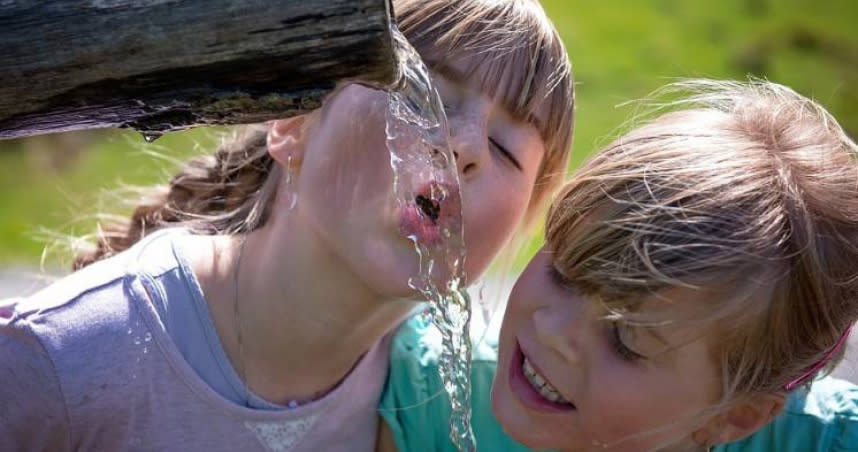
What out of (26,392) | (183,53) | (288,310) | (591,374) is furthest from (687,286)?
(26,392)

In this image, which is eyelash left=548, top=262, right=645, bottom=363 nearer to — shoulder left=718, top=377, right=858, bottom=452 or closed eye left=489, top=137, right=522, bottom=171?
closed eye left=489, top=137, right=522, bottom=171

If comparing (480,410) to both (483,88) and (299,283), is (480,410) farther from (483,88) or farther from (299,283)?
(483,88)

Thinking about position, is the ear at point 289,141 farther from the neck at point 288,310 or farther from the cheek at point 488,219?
the cheek at point 488,219

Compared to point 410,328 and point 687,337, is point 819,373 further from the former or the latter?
point 410,328

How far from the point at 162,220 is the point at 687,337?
5.09 feet

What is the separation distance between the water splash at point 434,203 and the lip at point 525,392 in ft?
0.36

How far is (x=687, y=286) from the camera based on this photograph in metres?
2.31

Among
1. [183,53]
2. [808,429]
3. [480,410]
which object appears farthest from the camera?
[480,410]

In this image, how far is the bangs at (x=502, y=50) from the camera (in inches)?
103

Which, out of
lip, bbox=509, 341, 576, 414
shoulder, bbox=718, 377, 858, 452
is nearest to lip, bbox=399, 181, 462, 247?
lip, bbox=509, 341, 576, 414

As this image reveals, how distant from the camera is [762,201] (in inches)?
93.5

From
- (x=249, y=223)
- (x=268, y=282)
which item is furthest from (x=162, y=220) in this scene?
(x=268, y=282)

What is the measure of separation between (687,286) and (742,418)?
437 millimetres

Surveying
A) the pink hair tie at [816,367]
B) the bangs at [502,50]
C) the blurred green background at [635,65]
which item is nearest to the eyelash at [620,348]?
the pink hair tie at [816,367]
